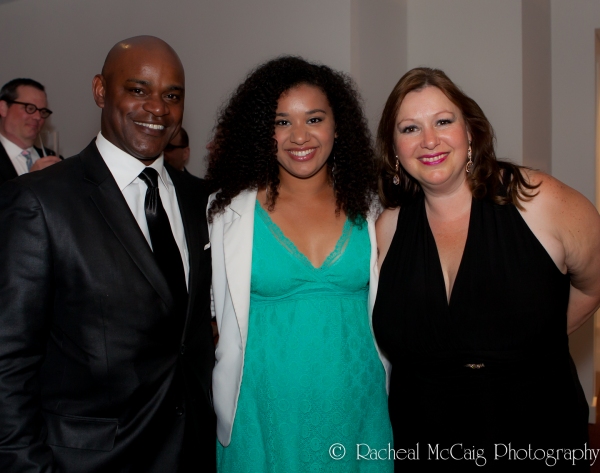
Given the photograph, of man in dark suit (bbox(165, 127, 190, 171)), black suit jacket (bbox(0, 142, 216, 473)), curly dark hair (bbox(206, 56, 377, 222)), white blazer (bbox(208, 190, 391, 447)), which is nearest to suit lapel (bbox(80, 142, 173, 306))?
black suit jacket (bbox(0, 142, 216, 473))

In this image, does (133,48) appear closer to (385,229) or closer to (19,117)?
(385,229)

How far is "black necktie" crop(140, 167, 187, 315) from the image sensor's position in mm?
1707

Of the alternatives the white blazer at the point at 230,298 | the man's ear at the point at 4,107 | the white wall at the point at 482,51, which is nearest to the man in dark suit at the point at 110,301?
the white blazer at the point at 230,298

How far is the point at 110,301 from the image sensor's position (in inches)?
62.4

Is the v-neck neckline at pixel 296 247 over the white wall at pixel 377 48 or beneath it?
beneath

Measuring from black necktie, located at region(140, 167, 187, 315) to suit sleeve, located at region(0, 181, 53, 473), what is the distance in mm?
302

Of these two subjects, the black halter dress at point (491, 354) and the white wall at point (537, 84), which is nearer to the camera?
the black halter dress at point (491, 354)

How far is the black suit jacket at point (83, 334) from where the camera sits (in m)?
1.48

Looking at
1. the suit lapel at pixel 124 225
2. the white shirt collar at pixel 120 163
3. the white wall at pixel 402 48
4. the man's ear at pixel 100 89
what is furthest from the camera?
the white wall at pixel 402 48

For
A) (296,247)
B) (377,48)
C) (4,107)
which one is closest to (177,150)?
(4,107)

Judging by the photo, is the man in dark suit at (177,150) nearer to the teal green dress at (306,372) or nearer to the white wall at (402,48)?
the white wall at (402,48)

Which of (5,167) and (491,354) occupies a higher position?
(5,167)

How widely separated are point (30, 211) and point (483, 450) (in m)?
1.54

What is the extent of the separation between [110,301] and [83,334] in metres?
0.11
